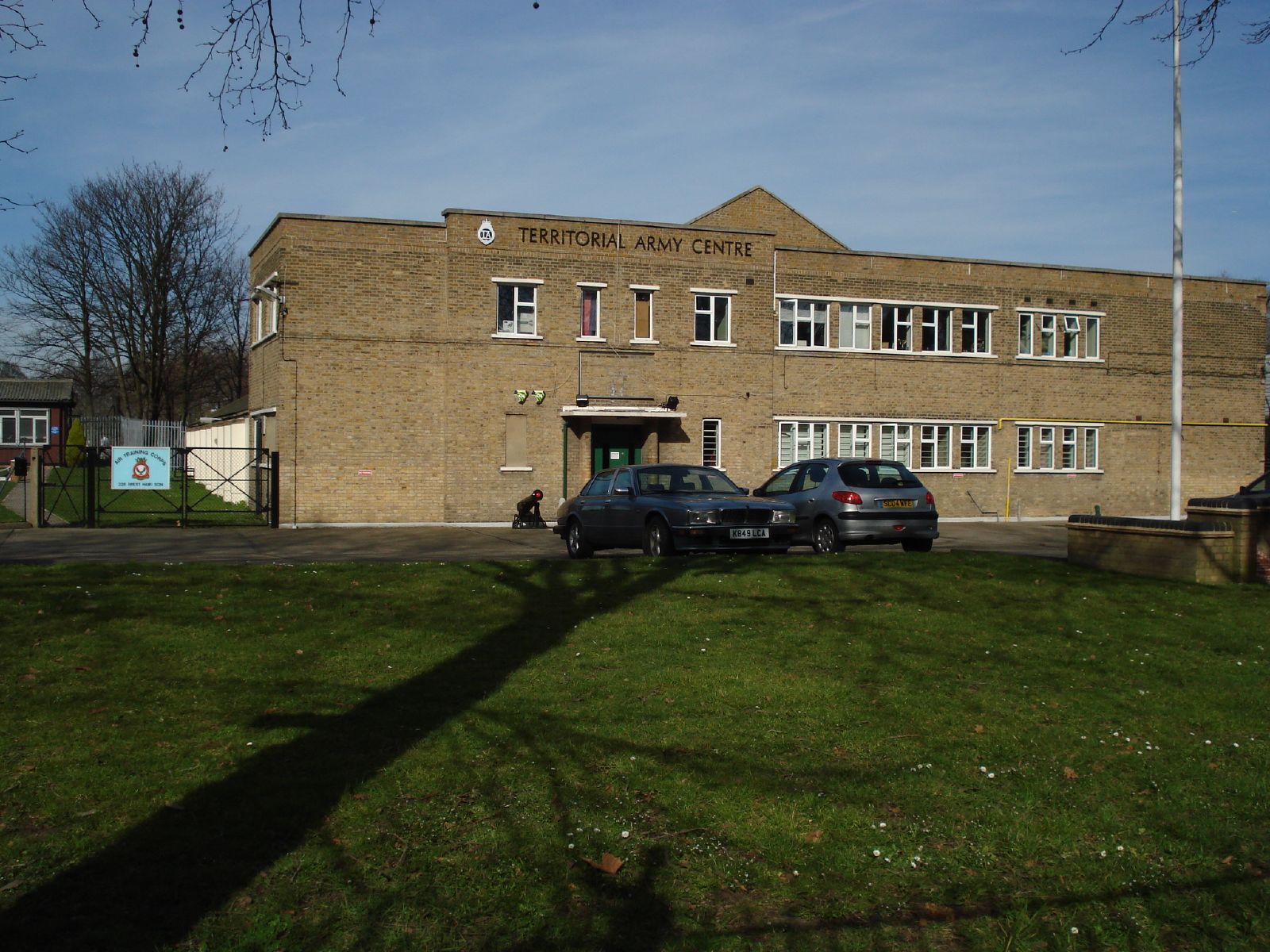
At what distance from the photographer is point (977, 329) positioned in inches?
1292

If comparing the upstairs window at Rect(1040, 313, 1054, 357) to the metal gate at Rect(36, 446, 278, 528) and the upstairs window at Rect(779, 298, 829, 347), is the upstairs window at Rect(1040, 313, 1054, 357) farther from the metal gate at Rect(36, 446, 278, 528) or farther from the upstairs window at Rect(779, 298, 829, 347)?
the metal gate at Rect(36, 446, 278, 528)

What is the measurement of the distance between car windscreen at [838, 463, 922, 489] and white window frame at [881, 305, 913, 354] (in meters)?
15.2

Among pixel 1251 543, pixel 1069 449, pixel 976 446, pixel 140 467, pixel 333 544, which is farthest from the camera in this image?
pixel 1069 449

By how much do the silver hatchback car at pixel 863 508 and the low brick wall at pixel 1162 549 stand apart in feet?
9.31

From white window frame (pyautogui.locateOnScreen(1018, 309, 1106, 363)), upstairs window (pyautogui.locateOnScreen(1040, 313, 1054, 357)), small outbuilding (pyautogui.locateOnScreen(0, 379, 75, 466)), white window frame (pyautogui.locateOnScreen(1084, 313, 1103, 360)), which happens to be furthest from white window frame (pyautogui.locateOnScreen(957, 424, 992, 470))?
small outbuilding (pyautogui.locateOnScreen(0, 379, 75, 466))

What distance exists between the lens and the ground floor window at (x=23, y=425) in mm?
63375

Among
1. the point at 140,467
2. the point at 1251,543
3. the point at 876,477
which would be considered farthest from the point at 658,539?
the point at 140,467

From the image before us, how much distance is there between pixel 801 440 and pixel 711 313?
4338 millimetres

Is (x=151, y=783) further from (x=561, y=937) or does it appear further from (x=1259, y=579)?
(x=1259, y=579)

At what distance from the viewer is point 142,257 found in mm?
53188

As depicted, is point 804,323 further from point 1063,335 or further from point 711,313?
point 1063,335

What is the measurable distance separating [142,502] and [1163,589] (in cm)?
3291

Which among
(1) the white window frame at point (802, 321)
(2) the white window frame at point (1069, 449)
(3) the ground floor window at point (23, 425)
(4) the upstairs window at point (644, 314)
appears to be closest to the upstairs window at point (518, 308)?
(4) the upstairs window at point (644, 314)

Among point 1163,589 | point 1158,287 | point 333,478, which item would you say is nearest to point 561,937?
point 1163,589
